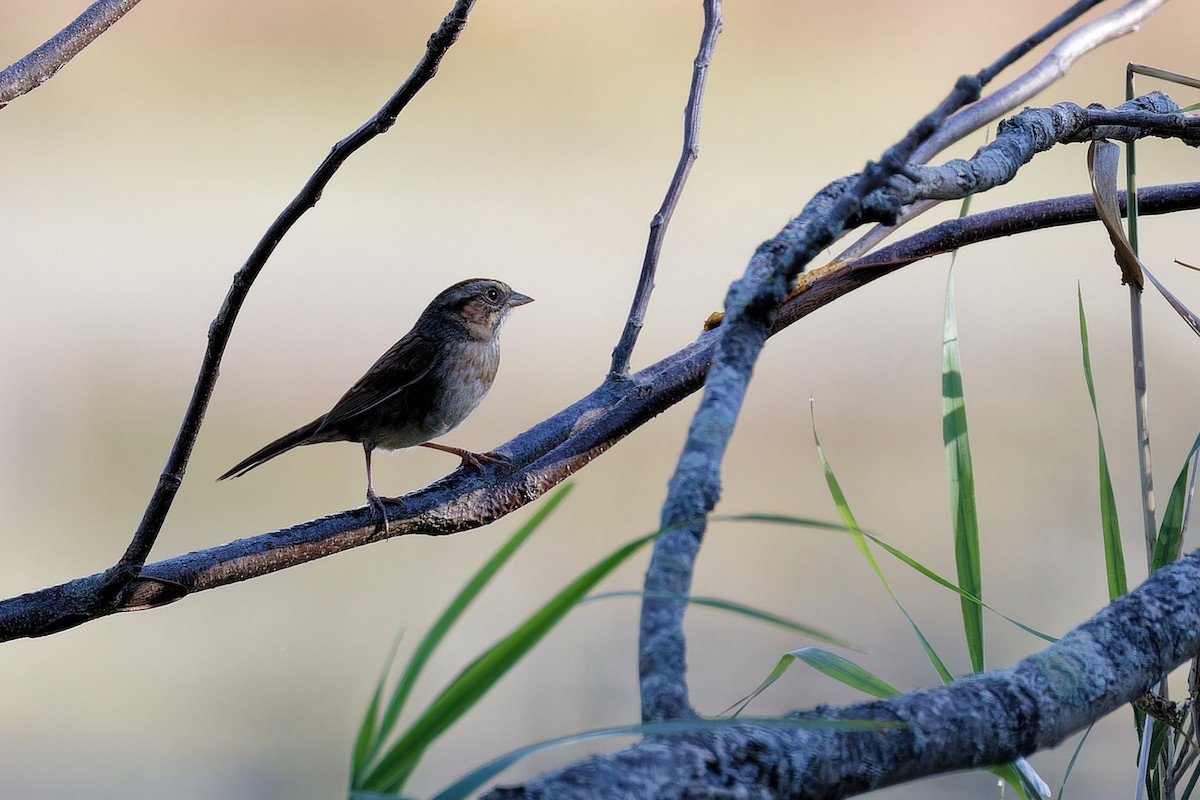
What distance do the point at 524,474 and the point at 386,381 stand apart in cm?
61

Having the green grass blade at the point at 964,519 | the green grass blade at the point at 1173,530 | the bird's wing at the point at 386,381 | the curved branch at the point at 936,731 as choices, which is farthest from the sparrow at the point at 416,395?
the curved branch at the point at 936,731

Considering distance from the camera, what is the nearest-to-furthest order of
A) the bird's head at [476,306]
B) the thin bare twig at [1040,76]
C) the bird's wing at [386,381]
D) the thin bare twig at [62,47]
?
the thin bare twig at [1040,76], the thin bare twig at [62,47], the bird's wing at [386,381], the bird's head at [476,306]

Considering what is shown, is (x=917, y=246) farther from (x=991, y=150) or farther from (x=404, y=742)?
(x=404, y=742)

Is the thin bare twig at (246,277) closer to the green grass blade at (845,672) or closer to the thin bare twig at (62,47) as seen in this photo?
the thin bare twig at (62,47)

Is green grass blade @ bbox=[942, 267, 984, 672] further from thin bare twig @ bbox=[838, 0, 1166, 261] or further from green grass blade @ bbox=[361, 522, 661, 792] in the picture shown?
green grass blade @ bbox=[361, 522, 661, 792]

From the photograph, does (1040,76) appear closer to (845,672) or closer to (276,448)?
(845,672)

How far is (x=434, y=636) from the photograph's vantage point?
297 millimetres

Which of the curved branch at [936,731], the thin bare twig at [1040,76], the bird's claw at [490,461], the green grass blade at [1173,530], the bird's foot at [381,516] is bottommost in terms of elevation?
the curved branch at [936,731]

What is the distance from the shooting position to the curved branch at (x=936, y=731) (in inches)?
10.4

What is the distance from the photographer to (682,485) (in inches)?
13.4

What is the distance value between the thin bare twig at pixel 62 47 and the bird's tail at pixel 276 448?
446 mm

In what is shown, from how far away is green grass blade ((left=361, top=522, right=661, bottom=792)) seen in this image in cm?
30

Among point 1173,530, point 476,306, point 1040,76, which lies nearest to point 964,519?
point 1173,530

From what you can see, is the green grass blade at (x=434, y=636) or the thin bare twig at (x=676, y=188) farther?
the thin bare twig at (x=676, y=188)
